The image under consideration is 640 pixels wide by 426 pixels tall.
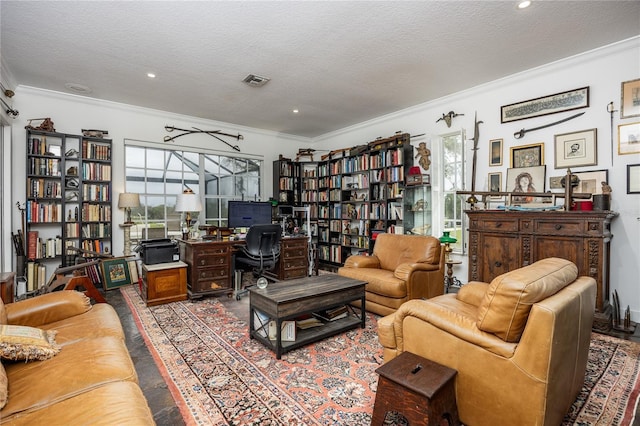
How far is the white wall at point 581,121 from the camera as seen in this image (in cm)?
303

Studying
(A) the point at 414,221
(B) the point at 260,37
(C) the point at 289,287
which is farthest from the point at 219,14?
(A) the point at 414,221

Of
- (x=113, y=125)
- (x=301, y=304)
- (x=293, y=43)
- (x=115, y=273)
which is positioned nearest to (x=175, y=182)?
(x=113, y=125)

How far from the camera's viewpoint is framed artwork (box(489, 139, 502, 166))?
155 inches

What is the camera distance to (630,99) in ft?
9.90

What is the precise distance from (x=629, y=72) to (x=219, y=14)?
3.97m

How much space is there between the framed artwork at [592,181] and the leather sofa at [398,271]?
165 cm

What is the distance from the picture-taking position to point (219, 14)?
2564 millimetres

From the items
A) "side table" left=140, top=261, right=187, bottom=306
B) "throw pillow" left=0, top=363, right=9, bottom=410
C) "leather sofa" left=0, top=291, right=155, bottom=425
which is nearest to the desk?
"side table" left=140, top=261, right=187, bottom=306

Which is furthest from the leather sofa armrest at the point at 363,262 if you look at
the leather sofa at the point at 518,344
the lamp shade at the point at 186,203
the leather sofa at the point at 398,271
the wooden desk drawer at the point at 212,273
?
the lamp shade at the point at 186,203

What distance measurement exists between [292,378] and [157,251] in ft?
9.17

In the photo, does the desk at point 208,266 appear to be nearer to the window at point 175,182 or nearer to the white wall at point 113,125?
the window at point 175,182

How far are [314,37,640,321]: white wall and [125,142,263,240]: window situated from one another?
374cm

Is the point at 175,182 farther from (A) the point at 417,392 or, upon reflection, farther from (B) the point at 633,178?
(B) the point at 633,178

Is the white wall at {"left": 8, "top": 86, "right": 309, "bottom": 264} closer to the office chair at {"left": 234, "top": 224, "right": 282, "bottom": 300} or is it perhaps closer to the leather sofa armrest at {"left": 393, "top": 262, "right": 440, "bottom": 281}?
the office chair at {"left": 234, "top": 224, "right": 282, "bottom": 300}
